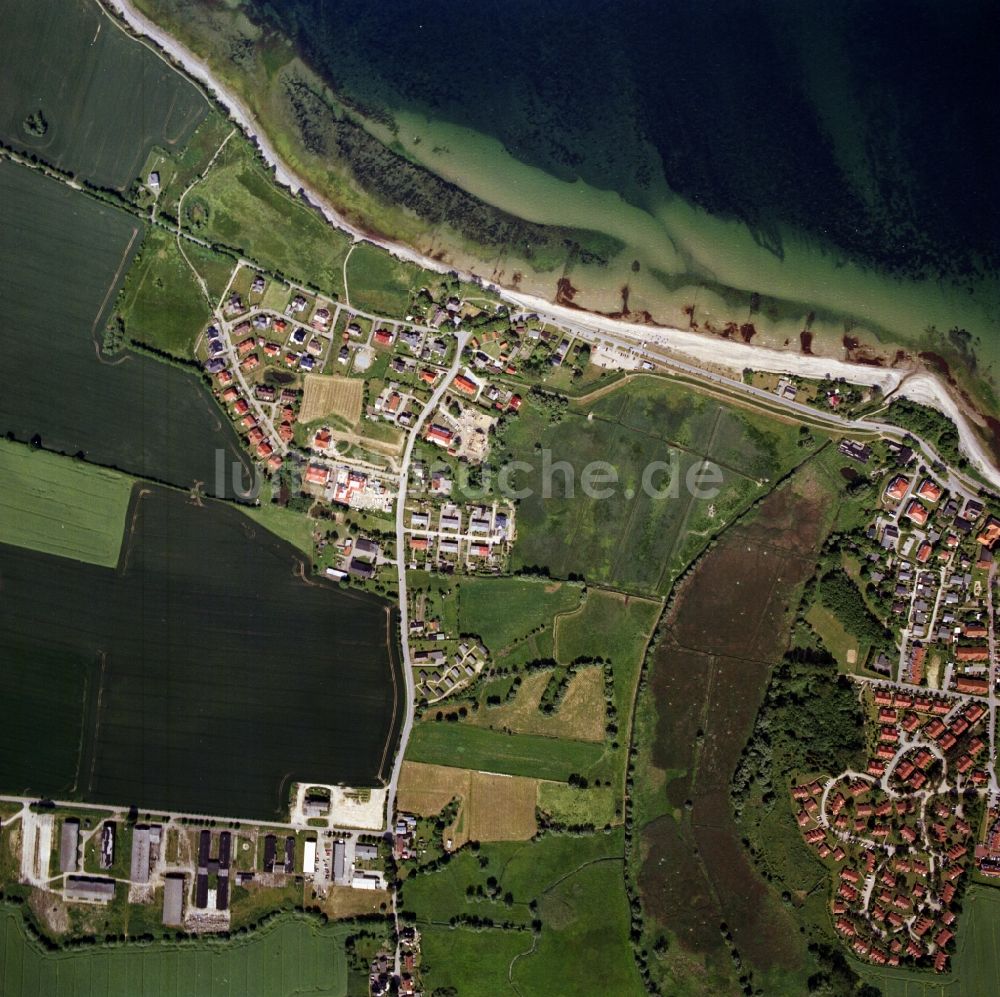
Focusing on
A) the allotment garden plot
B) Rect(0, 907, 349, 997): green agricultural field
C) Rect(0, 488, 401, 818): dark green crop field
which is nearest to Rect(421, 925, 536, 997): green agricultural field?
Rect(0, 907, 349, 997): green agricultural field

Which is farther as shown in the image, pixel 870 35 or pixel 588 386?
pixel 870 35

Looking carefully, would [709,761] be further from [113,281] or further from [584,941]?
[113,281]

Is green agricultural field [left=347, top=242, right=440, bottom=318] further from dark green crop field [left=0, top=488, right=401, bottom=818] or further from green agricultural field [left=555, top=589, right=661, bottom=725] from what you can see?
green agricultural field [left=555, top=589, right=661, bottom=725]

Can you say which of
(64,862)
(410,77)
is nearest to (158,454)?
(64,862)

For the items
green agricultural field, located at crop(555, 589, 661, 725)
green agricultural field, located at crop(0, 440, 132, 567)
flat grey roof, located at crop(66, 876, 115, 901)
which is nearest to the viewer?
flat grey roof, located at crop(66, 876, 115, 901)

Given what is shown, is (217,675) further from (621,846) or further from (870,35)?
(870,35)

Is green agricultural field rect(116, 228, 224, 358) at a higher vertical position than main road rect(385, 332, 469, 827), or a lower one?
higher

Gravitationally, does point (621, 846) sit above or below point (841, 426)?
below

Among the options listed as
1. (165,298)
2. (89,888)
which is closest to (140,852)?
(89,888)
